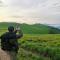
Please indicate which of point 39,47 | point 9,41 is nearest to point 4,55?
point 9,41

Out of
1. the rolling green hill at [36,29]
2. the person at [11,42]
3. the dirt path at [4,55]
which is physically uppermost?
the rolling green hill at [36,29]

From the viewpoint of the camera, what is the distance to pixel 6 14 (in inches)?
85.1

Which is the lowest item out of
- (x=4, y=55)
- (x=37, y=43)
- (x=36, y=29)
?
(x=4, y=55)

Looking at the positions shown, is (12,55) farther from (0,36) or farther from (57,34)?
(57,34)

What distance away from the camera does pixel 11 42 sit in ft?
6.12

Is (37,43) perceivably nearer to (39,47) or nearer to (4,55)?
(39,47)

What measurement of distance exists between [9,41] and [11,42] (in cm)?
5

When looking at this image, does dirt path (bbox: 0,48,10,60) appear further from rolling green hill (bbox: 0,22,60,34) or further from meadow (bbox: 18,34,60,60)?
rolling green hill (bbox: 0,22,60,34)

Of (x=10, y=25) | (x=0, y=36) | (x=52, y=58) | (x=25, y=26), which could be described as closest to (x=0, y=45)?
(x=0, y=36)

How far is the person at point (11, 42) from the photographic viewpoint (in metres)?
1.85

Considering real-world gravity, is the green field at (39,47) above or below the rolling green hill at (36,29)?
below

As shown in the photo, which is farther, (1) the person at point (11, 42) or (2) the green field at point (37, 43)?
(2) the green field at point (37, 43)

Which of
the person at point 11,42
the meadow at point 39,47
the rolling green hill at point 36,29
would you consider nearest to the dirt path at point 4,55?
the person at point 11,42

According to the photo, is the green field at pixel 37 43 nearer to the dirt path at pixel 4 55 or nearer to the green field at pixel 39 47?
the green field at pixel 39 47
